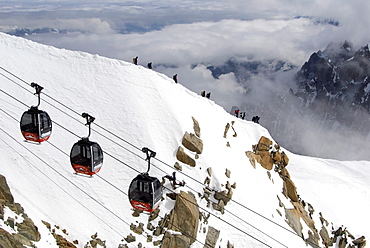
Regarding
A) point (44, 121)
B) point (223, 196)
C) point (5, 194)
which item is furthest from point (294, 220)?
point (5, 194)

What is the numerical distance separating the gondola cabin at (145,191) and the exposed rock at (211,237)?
30.3 feet

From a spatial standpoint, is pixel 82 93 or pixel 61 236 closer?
pixel 61 236

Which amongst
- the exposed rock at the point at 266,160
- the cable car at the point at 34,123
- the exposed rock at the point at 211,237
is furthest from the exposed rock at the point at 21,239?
the exposed rock at the point at 266,160

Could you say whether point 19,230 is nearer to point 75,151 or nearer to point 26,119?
point 75,151

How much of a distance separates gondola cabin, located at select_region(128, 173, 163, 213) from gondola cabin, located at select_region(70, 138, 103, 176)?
2.42 metres

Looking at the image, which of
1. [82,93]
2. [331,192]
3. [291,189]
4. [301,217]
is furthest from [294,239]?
[82,93]

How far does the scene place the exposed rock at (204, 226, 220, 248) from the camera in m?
24.5

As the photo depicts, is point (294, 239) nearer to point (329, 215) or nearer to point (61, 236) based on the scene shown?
point (329, 215)

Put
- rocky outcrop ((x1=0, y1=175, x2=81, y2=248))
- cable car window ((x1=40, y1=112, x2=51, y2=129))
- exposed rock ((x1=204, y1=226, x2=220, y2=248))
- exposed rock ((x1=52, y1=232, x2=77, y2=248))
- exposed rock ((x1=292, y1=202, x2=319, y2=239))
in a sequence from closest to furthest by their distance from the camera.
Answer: rocky outcrop ((x1=0, y1=175, x2=81, y2=248)), cable car window ((x1=40, y1=112, x2=51, y2=129)), exposed rock ((x1=52, y1=232, x2=77, y2=248)), exposed rock ((x1=204, y1=226, x2=220, y2=248)), exposed rock ((x1=292, y1=202, x2=319, y2=239))

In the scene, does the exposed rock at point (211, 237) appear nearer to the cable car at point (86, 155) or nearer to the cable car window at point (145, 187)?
the cable car window at point (145, 187)

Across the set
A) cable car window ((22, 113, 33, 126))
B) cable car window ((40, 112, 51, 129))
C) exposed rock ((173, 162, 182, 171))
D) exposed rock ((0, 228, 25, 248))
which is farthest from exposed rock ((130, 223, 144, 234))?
cable car window ((22, 113, 33, 126))

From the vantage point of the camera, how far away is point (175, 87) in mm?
37719

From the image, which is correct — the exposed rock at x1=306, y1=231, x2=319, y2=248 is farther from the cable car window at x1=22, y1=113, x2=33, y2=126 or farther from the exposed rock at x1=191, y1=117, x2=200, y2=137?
the cable car window at x1=22, y1=113, x2=33, y2=126

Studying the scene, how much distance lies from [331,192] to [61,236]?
37.3m
